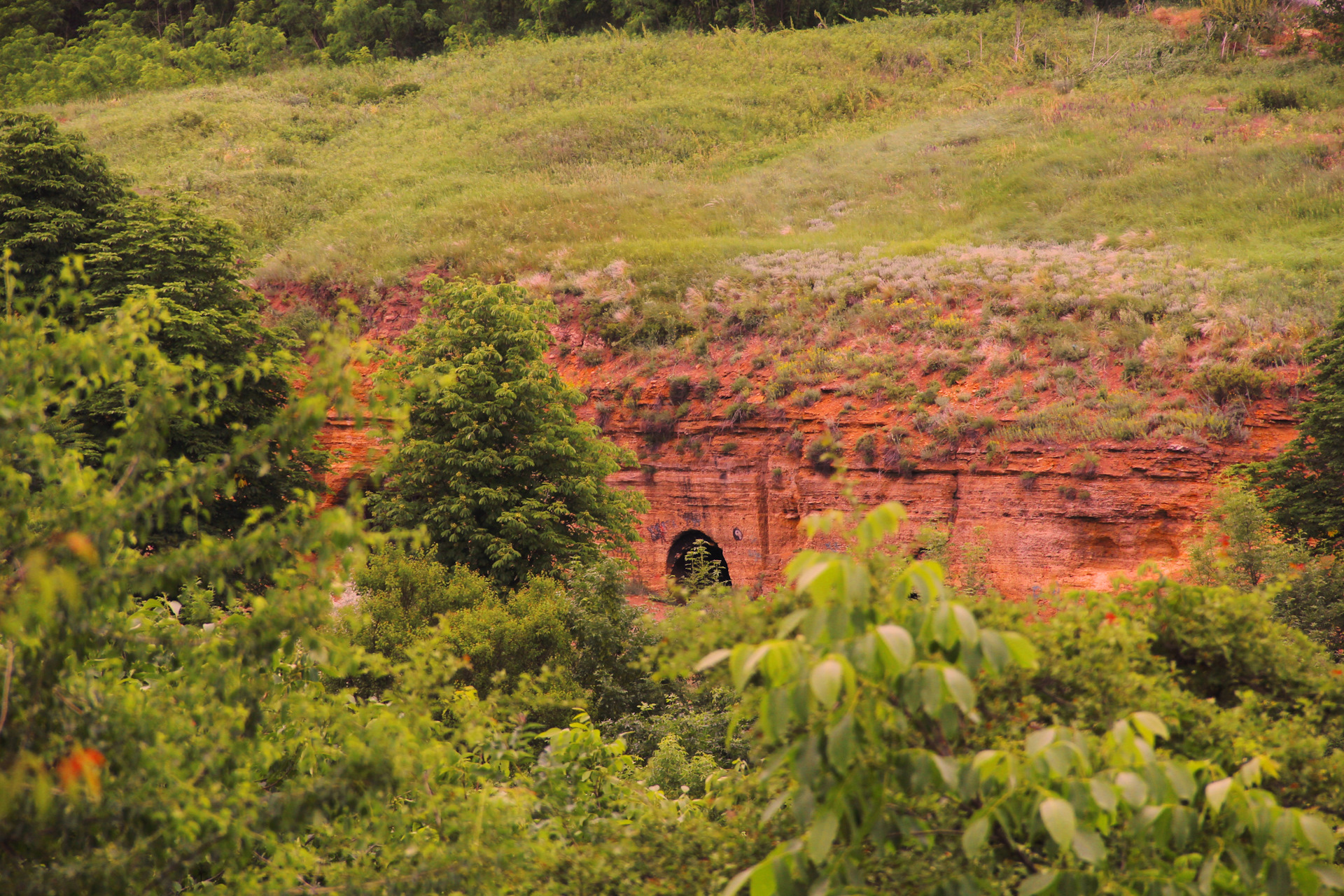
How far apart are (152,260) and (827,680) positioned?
63.3 feet

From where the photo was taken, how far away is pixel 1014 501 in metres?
18.8

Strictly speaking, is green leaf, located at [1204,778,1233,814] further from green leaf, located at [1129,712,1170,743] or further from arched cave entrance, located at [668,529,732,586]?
arched cave entrance, located at [668,529,732,586]

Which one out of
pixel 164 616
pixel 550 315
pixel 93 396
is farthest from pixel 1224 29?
pixel 164 616

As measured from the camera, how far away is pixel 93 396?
1523 centimetres

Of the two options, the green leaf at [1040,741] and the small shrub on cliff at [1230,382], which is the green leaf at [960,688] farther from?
the small shrub on cliff at [1230,382]

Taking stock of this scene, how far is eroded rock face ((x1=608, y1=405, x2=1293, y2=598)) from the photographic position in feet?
57.2

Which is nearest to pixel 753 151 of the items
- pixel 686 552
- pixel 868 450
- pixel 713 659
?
pixel 686 552

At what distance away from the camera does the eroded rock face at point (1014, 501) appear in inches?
687

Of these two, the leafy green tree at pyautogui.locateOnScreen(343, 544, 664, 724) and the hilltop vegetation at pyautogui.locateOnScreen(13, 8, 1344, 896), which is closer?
the hilltop vegetation at pyautogui.locateOnScreen(13, 8, 1344, 896)

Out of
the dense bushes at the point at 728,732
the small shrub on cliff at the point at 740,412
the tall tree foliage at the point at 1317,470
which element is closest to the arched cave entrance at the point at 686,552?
the small shrub on cliff at the point at 740,412

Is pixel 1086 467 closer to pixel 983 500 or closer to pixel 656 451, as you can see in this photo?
pixel 983 500

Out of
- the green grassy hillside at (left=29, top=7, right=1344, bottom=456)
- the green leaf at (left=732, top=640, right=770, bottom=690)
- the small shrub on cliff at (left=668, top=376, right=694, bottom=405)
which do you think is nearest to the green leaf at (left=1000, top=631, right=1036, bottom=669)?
the green leaf at (left=732, top=640, right=770, bottom=690)

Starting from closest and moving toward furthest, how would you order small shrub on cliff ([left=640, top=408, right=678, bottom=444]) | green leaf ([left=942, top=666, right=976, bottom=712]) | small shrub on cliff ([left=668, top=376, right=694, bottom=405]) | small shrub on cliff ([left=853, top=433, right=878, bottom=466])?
green leaf ([left=942, top=666, right=976, bottom=712])
small shrub on cliff ([left=853, top=433, right=878, bottom=466])
small shrub on cliff ([left=640, top=408, right=678, bottom=444])
small shrub on cliff ([left=668, top=376, right=694, bottom=405])

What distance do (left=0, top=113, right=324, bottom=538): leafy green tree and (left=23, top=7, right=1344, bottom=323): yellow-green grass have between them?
1164 cm
